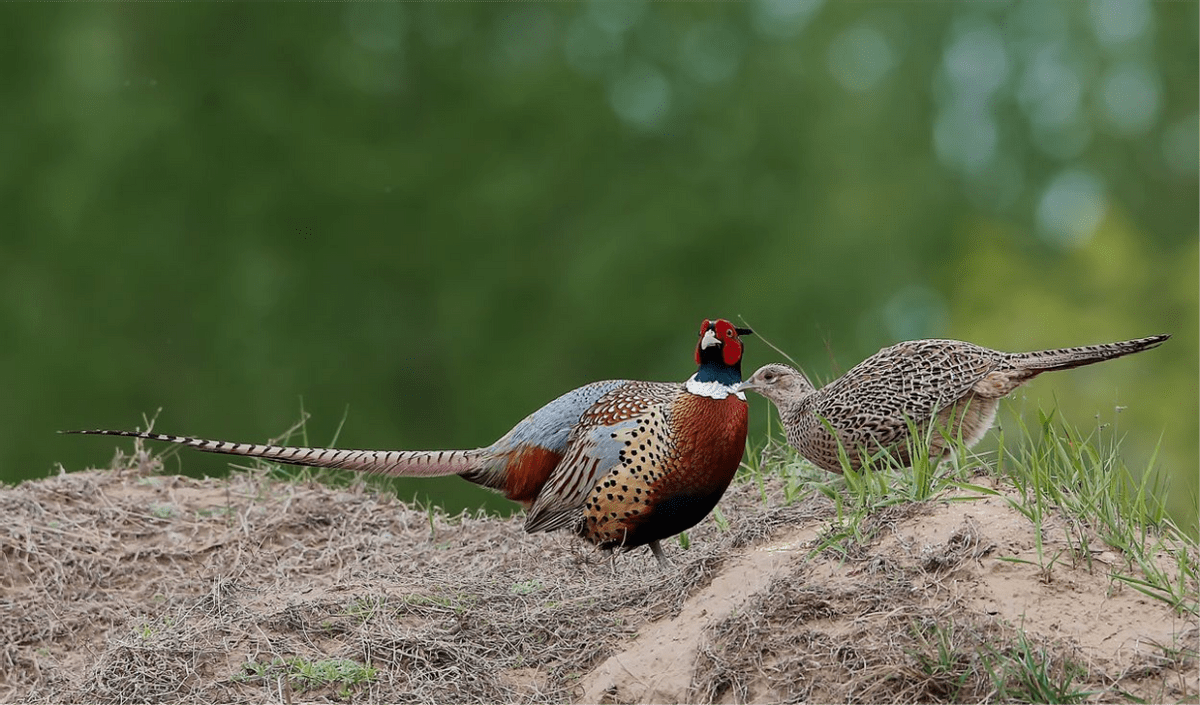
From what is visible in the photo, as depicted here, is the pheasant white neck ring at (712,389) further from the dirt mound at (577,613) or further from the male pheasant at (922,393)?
the dirt mound at (577,613)

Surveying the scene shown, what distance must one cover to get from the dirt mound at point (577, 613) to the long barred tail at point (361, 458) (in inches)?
22.7

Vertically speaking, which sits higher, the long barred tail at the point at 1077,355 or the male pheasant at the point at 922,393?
the long barred tail at the point at 1077,355

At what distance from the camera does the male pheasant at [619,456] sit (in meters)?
6.16

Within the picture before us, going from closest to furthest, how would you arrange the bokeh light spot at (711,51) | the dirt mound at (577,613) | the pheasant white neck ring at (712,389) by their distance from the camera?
1. the dirt mound at (577,613)
2. the pheasant white neck ring at (712,389)
3. the bokeh light spot at (711,51)

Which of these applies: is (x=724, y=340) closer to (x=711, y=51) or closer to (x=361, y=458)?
(x=361, y=458)

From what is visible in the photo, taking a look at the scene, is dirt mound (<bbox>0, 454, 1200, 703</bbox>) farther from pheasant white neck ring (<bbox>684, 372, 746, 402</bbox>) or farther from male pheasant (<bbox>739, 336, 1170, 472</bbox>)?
pheasant white neck ring (<bbox>684, 372, 746, 402</bbox>)

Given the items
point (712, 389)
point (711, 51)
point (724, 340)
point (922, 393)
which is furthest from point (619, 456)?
point (711, 51)

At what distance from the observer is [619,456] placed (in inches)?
246

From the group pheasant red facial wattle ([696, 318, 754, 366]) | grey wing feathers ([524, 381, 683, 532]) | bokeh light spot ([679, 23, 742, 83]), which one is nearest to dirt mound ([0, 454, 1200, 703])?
grey wing feathers ([524, 381, 683, 532])

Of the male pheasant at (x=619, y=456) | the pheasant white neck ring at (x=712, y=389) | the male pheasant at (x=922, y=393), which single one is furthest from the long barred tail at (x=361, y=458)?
the male pheasant at (x=922, y=393)

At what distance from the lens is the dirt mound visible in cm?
484

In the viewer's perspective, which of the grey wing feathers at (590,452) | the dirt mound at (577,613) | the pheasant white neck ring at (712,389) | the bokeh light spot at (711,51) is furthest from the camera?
the bokeh light spot at (711,51)

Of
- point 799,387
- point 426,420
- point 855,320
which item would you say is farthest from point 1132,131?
point 799,387

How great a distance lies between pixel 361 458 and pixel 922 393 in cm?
275
